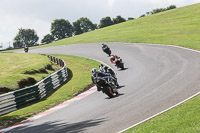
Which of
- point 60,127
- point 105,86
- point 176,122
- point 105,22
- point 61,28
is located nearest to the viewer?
point 176,122

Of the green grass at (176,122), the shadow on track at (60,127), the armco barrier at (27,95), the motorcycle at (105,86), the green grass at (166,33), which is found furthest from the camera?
the green grass at (166,33)

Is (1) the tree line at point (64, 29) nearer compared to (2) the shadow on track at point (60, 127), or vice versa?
(2) the shadow on track at point (60, 127)

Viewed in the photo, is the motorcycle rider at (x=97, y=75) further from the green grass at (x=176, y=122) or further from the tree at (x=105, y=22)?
the tree at (x=105, y=22)

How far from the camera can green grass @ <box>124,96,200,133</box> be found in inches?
287

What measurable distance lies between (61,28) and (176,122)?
151884 mm

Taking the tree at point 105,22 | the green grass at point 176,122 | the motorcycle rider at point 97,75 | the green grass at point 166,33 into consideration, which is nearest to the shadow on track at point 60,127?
the green grass at point 176,122

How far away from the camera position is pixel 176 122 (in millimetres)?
7980

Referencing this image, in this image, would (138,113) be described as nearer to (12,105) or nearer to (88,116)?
(88,116)

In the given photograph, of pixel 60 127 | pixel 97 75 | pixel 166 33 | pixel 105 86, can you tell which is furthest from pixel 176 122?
pixel 166 33

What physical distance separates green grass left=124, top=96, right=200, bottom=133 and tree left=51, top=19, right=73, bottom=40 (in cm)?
Result: 14811

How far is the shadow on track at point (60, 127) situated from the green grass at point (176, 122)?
2.00m

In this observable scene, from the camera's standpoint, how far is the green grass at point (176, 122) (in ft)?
24.0

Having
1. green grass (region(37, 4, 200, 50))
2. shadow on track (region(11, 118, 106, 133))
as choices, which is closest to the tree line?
green grass (region(37, 4, 200, 50))

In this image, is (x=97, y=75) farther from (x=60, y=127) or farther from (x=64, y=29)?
(x=64, y=29)
